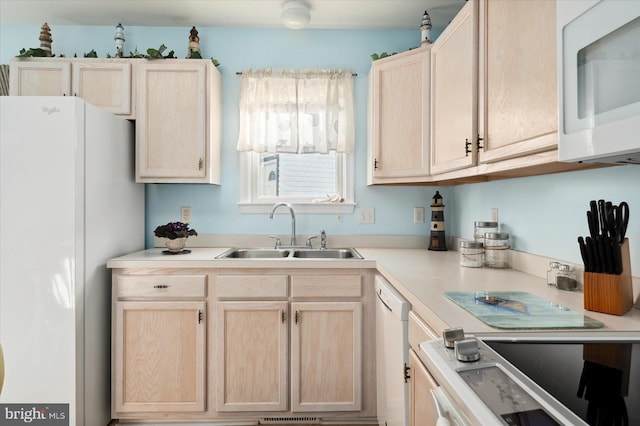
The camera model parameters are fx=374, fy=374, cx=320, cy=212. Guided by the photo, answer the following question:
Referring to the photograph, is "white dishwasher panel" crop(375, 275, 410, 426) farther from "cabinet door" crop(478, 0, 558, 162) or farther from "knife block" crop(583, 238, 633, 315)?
"cabinet door" crop(478, 0, 558, 162)

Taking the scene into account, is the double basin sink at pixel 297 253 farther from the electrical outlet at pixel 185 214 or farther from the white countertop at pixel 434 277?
the electrical outlet at pixel 185 214

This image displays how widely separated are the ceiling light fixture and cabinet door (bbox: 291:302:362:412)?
1778 mm

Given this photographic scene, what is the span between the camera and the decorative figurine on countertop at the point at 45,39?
2434mm

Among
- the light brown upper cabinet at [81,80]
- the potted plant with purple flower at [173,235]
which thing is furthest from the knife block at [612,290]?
the light brown upper cabinet at [81,80]

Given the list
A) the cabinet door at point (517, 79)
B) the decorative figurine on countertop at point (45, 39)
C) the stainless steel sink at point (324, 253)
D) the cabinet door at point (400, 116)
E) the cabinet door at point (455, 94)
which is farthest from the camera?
the stainless steel sink at point (324, 253)

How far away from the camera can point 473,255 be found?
6.16 ft

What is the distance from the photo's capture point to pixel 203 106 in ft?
7.86

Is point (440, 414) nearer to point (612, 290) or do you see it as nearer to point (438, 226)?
point (612, 290)

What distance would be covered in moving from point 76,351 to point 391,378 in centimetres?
154

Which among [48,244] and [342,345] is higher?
[48,244]

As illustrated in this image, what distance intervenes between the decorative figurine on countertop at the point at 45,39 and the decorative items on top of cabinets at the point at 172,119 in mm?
640

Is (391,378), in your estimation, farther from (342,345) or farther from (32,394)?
(32,394)

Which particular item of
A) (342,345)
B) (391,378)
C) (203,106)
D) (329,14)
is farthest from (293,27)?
(391,378)

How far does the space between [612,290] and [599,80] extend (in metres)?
0.60
